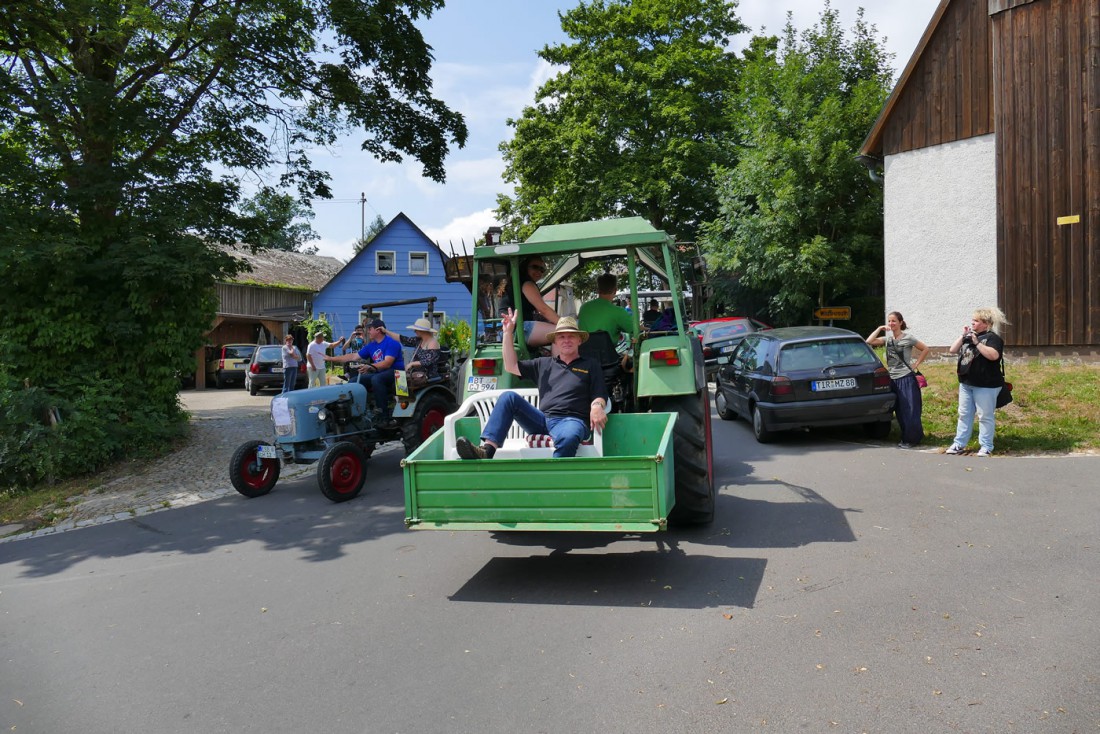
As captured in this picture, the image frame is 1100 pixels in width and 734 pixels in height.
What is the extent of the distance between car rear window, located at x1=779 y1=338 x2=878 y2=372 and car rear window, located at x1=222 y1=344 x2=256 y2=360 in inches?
916

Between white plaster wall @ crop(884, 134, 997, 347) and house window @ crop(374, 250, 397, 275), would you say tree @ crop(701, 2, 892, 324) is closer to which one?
white plaster wall @ crop(884, 134, 997, 347)

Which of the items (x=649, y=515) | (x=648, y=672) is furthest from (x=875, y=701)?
(x=649, y=515)

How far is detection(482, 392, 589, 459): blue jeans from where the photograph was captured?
5.63m

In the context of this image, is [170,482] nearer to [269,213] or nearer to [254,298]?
[269,213]

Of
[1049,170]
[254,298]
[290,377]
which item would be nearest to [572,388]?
[1049,170]

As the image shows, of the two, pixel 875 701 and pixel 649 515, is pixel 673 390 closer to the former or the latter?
pixel 649 515

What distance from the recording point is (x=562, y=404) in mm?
5898

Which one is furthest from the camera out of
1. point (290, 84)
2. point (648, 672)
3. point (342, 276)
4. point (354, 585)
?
point (342, 276)

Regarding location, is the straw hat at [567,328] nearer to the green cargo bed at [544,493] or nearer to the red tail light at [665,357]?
the red tail light at [665,357]

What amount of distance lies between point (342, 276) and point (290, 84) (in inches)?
940

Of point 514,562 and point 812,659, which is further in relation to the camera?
point 514,562

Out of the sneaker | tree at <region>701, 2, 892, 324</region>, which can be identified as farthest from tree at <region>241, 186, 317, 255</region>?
tree at <region>701, 2, 892, 324</region>

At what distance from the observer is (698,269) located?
775 cm

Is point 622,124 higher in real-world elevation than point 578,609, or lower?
higher
